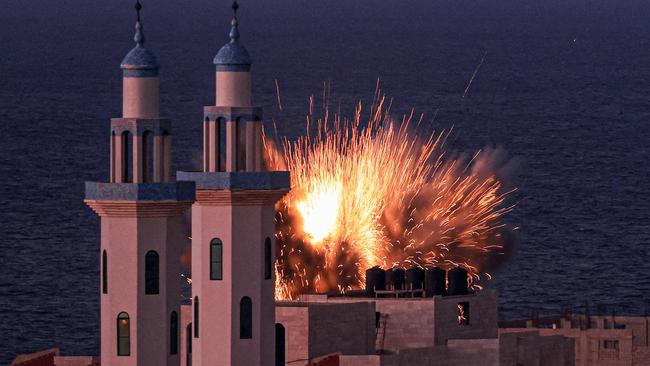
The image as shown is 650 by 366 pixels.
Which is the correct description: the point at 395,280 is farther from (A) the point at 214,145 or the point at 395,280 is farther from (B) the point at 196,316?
(A) the point at 214,145

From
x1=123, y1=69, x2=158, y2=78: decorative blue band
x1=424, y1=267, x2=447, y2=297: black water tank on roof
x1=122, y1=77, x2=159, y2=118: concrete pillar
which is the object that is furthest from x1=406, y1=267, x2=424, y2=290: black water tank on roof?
x1=123, y1=69, x2=158, y2=78: decorative blue band

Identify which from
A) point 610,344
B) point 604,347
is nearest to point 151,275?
point 604,347

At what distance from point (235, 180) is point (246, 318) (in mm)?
6657

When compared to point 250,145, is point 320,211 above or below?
below

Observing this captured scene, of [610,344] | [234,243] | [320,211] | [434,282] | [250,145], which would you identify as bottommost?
[610,344]

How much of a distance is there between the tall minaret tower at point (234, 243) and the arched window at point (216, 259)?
0.05 metres

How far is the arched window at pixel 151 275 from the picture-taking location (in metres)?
120

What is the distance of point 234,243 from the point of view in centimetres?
12569

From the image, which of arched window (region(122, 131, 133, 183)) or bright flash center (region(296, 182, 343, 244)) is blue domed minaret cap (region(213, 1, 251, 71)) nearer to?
arched window (region(122, 131, 133, 183))

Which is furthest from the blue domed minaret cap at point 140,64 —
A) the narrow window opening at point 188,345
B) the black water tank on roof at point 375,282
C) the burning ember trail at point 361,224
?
the burning ember trail at point 361,224

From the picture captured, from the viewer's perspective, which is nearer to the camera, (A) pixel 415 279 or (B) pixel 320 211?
(A) pixel 415 279

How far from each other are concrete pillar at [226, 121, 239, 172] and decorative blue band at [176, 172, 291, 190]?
747 mm

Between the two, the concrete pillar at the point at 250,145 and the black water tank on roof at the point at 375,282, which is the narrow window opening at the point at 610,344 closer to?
the black water tank on roof at the point at 375,282

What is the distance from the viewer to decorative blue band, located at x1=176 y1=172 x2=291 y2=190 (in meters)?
125
